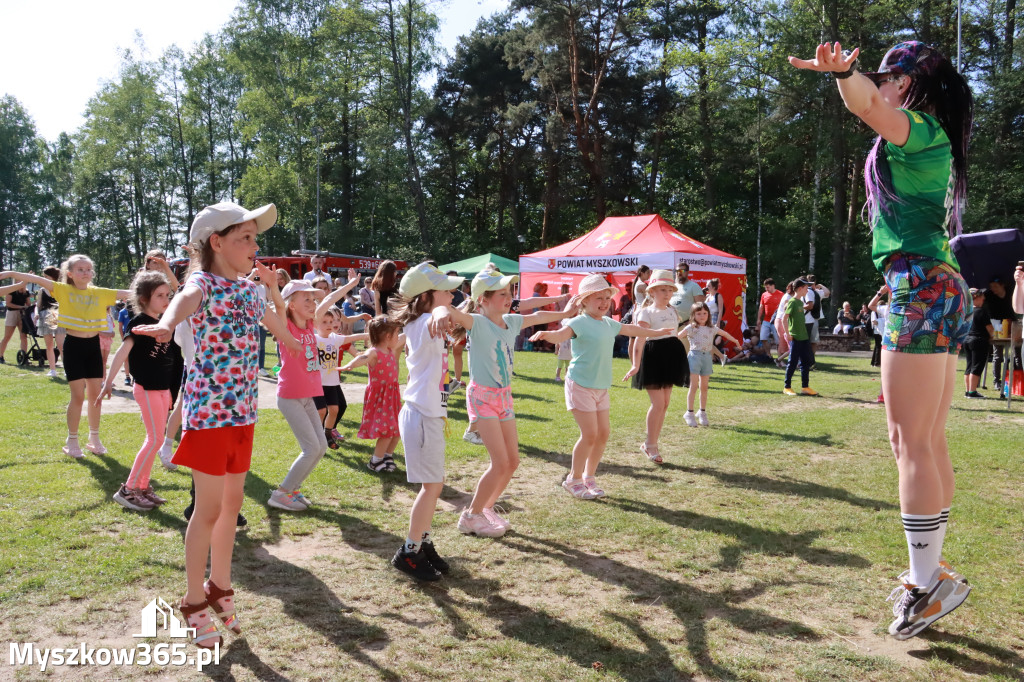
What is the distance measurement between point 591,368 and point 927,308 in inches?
118

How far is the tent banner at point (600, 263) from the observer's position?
19.1 m

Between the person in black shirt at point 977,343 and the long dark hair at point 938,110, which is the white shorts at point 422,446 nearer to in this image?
the long dark hair at point 938,110

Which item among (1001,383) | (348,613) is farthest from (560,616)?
(1001,383)

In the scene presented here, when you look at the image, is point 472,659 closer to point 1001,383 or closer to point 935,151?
point 935,151

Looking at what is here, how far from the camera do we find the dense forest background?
101 feet

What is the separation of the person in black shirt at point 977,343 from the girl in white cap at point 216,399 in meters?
11.9

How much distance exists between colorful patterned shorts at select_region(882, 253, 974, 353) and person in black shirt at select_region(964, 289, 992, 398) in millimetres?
9910

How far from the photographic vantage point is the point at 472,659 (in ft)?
10.9

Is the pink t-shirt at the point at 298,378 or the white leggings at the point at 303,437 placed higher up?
the pink t-shirt at the point at 298,378

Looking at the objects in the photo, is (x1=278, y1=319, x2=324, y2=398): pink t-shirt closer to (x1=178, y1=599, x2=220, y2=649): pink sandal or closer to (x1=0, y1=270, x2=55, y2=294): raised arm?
(x1=0, y1=270, x2=55, y2=294): raised arm

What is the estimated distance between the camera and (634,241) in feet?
67.5

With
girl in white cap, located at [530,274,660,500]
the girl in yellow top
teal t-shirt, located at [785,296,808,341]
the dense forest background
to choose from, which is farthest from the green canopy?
girl in white cap, located at [530,274,660,500]

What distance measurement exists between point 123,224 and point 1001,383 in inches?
2358

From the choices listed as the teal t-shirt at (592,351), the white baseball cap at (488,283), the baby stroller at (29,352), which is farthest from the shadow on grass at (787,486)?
the baby stroller at (29,352)
